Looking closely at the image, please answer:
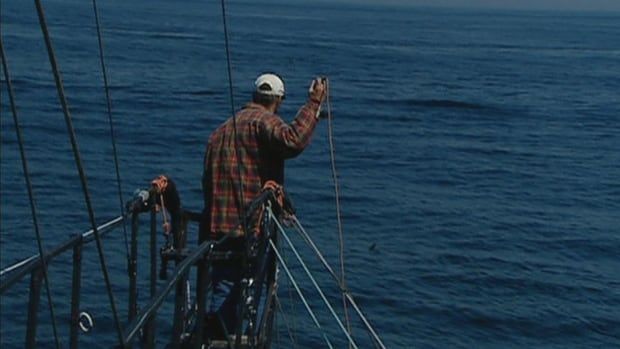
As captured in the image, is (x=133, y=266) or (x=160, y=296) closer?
(x=160, y=296)

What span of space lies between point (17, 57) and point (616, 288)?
34269 mm

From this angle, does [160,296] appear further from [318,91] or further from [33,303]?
[318,91]

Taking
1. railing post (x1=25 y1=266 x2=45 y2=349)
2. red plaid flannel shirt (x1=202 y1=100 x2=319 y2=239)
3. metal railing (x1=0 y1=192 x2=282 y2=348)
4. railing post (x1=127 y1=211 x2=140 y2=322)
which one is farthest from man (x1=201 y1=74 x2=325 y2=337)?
railing post (x1=25 y1=266 x2=45 y2=349)

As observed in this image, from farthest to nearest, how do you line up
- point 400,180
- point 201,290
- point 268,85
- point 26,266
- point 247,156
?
point 400,180 < point 268,85 < point 247,156 < point 201,290 < point 26,266

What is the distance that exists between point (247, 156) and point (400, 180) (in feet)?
70.3

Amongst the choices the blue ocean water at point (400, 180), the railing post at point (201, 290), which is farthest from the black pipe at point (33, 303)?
the blue ocean water at point (400, 180)

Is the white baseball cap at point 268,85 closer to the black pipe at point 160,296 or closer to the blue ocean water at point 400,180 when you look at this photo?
the black pipe at point 160,296

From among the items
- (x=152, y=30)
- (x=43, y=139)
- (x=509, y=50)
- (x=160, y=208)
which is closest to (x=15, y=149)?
(x=43, y=139)

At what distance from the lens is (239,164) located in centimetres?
858

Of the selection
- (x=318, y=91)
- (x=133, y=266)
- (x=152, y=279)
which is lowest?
(x=152, y=279)

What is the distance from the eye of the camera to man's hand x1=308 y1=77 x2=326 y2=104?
860 centimetres

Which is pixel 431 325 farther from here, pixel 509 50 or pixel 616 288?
pixel 509 50

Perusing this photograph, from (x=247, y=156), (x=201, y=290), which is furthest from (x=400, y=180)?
(x=201, y=290)

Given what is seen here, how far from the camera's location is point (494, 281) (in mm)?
21016
